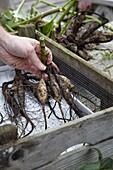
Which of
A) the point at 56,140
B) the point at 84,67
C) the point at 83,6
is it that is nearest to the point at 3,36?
the point at 84,67

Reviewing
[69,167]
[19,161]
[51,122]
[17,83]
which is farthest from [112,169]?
[17,83]

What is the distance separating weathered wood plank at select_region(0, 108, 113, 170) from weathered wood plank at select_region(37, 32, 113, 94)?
0.64ft

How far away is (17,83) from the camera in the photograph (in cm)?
128

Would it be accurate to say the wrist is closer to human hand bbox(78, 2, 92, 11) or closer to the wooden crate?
the wooden crate

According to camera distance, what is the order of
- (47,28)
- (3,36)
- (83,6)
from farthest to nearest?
(83,6) → (47,28) → (3,36)

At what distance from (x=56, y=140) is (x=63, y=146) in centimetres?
3

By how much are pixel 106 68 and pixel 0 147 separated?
0.93 meters

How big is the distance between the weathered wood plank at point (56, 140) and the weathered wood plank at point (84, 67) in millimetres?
196

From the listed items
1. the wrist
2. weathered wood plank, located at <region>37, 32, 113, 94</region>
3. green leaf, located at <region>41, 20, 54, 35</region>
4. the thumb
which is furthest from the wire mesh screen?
green leaf, located at <region>41, 20, 54, 35</region>

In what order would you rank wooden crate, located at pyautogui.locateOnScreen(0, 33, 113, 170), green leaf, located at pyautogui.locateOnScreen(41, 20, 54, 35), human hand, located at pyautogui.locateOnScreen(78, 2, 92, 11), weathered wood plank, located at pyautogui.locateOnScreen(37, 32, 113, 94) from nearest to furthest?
wooden crate, located at pyautogui.locateOnScreen(0, 33, 113, 170), weathered wood plank, located at pyautogui.locateOnScreen(37, 32, 113, 94), green leaf, located at pyautogui.locateOnScreen(41, 20, 54, 35), human hand, located at pyautogui.locateOnScreen(78, 2, 92, 11)

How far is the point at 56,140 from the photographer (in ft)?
2.85

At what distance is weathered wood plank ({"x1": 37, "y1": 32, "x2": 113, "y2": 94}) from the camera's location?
1.11 metres

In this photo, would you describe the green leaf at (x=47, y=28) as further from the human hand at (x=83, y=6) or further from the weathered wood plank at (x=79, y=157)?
the weathered wood plank at (x=79, y=157)

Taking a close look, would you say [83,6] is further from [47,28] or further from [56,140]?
[56,140]
